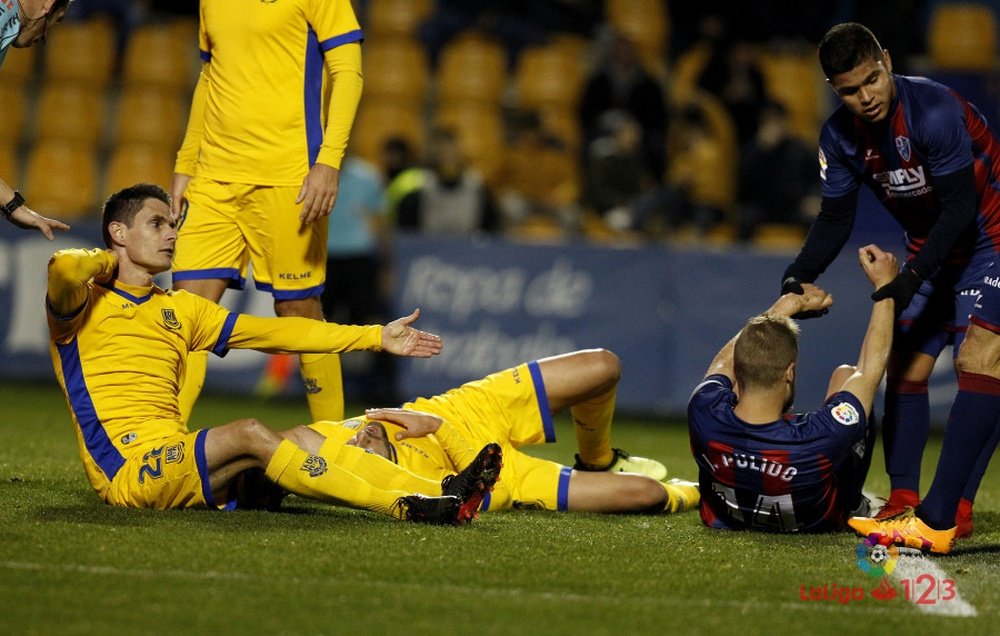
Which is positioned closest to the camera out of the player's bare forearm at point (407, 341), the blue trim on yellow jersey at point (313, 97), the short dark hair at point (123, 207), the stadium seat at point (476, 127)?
the player's bare forearm at point (407, 341)

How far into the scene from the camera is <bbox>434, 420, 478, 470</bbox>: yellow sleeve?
564 centimetres

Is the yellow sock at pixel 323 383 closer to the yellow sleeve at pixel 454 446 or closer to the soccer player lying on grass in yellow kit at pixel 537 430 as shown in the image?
the soccer player lying on grass in yellow kit at pixel 537 430

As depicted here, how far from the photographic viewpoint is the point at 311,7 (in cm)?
638

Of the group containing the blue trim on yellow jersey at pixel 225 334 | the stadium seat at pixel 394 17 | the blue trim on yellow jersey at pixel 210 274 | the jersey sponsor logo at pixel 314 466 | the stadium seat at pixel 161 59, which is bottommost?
the jersey sponsor logo at pixel 314 466

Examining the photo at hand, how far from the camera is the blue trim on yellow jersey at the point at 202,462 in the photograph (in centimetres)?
513

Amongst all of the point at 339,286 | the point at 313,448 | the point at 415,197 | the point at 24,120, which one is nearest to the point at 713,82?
the point at 415,197

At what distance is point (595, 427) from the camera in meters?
6.34

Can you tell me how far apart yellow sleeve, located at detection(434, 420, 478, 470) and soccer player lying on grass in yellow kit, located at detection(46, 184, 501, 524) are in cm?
30

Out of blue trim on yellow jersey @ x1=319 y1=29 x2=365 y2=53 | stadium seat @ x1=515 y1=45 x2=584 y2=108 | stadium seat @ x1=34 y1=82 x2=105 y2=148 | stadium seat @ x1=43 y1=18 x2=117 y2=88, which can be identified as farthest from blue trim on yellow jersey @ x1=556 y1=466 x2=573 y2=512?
stadium seat @ x1=43 y1=18 x2=117 y2=88

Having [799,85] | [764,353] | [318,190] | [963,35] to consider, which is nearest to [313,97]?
[318,190]

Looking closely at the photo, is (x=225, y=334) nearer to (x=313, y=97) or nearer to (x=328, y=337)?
(x=328, y=337)

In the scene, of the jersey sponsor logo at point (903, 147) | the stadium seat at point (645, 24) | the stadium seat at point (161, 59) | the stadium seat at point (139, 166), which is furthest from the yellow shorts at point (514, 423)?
the stadium seat at point (161, 59)

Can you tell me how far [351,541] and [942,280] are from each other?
270 centimetres

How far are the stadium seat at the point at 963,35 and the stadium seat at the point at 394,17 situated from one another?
518 cm
